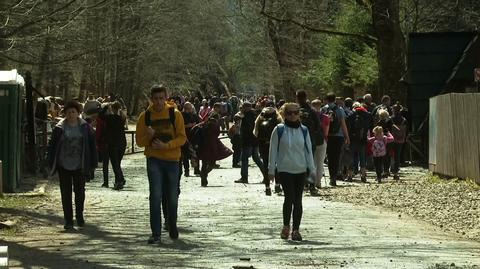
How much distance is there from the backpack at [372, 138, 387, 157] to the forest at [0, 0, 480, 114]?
5.86 m

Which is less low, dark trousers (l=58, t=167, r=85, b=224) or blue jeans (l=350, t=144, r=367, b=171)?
blue jeans (l=350, t=144, r=367, b=171)

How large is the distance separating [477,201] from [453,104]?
189 inches

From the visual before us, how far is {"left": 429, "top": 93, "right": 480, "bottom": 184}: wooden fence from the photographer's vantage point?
62.0 feet

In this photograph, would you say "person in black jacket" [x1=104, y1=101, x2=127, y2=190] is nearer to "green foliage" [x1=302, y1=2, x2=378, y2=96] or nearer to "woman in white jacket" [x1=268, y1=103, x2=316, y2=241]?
"woman in white jacket" [x1=268, y1=103, x2=316, y2=241]

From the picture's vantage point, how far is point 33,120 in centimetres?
2156

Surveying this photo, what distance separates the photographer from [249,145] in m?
21.7

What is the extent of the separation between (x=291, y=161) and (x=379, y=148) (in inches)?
398

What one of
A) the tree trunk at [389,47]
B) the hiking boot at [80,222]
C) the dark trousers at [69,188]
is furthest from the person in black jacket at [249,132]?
the dark trousers at [69,188]

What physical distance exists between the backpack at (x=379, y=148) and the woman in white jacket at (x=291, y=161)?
386 inches

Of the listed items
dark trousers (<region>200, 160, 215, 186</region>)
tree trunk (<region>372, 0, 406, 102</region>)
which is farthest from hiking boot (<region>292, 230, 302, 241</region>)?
tree trunk (<region>372, 0, 406, 102</region>)

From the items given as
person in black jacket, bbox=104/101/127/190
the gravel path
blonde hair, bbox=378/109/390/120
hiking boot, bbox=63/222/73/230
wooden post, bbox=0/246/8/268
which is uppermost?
blonde hair, bbox=378/109/390/120

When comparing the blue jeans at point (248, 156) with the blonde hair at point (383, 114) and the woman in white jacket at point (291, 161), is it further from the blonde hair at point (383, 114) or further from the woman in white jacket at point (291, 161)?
the woman in white jacket at point (291, 161)

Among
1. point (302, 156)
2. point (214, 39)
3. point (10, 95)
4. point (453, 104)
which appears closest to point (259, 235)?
point (302, 156)

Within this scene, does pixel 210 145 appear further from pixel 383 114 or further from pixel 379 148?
pixel 383 114
